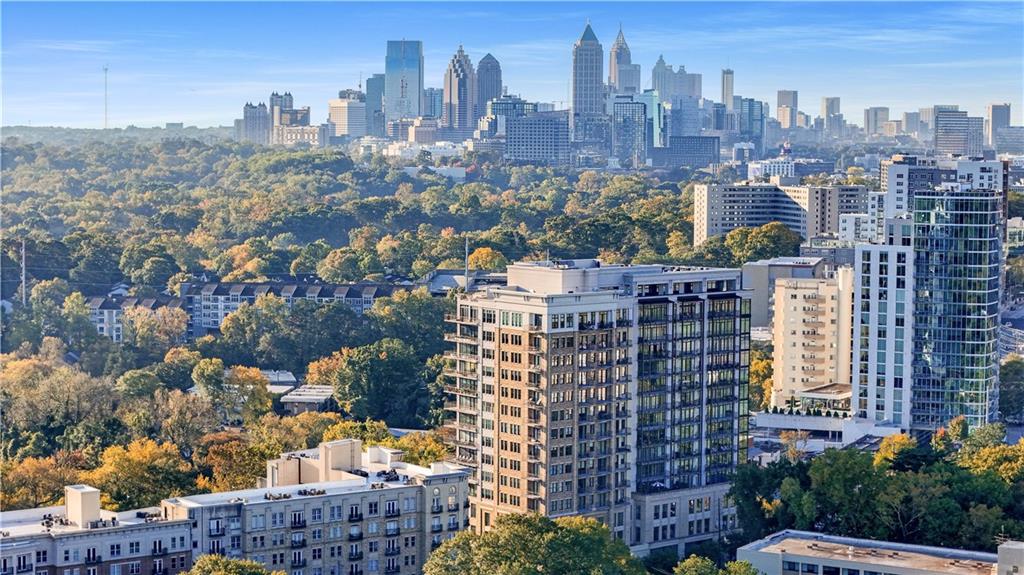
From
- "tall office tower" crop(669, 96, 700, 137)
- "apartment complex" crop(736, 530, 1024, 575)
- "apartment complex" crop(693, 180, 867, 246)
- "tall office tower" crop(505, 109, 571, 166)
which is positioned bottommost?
"apartment complex" crop(736, 530, 1024, 575)

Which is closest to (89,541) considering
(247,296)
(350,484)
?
(350,484)

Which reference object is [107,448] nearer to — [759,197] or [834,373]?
[834,373]

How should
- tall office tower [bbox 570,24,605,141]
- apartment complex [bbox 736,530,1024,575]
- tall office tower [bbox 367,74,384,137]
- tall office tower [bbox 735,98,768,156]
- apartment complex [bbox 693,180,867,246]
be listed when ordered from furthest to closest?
1. tall office tower [bbox 367,74,384,137]
2. tall office tower [bbox 735,98,768,156]
3. tall office tower [bbox 570,24,605,141]
4. apartment complex [bbox 693,180,867,246]
5. apartment complex [bbox 736,530,1024,575]

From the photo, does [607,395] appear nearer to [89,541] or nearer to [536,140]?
[89,541]

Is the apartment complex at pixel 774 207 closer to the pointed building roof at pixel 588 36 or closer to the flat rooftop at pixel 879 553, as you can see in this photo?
the flat rooftop at pixel 879 553

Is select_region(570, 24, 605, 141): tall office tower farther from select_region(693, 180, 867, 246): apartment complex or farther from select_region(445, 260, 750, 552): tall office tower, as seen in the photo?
select_region(445, 260, 750, 552): tall office tower

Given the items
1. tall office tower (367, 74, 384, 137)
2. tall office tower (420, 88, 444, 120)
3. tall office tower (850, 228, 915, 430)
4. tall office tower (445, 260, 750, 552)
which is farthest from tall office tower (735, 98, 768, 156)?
tall office tower (445, 260, 750, 552)

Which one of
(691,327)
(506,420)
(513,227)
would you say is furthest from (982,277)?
(513,227)
